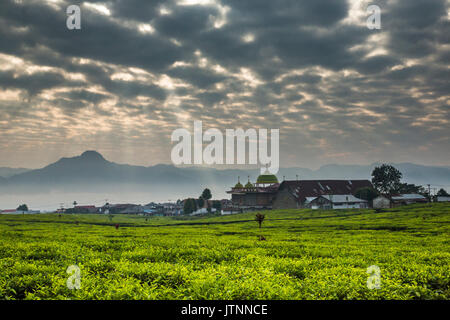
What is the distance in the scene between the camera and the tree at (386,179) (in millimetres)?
146375

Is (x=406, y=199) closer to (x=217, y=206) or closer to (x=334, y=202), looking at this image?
(x=334, y=202)

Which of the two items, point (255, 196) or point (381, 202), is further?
point (255, 196)

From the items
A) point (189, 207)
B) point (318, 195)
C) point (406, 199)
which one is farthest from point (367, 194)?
point (189, 207)

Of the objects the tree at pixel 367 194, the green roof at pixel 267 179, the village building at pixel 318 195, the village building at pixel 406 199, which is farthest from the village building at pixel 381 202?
the green roof at pixel 267 179

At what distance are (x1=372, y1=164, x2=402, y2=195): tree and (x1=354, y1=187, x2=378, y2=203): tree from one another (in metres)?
23.6

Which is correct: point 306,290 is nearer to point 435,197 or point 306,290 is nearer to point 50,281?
point 50,281

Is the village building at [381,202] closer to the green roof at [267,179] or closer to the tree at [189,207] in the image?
the green roof at [267,179]

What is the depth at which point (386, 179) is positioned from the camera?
14612 cm

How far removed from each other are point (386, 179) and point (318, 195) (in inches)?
1505

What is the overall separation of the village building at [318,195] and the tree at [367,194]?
6.62ft

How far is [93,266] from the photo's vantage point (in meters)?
14.9

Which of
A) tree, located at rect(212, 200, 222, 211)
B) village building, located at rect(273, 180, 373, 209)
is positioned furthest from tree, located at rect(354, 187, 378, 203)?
tree, located at rect(212, 200, 222, 211)
